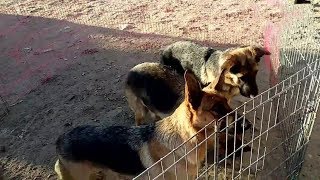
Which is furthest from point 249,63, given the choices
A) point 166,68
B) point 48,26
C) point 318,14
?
point 48,26

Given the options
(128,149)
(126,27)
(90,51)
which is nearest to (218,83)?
(128,149)

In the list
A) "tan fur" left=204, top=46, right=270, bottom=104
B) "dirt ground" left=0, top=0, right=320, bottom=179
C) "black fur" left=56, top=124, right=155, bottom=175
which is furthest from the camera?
"dirt ground" left=0, top=0, right=320, bottom=179

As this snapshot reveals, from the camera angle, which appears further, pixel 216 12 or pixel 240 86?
pixel 216 12

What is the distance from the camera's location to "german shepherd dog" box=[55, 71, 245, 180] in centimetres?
432

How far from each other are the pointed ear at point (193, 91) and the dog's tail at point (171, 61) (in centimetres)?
310

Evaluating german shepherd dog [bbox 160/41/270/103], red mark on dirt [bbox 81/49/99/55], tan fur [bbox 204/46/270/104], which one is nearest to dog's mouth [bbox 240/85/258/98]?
german shepherd dog [bbox 160/41/270/103]

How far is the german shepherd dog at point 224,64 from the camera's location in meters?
5.70

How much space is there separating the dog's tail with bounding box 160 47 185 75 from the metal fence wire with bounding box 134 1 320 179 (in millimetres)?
1341

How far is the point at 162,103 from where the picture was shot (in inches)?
240

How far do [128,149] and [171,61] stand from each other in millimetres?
2851

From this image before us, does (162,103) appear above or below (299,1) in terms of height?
below

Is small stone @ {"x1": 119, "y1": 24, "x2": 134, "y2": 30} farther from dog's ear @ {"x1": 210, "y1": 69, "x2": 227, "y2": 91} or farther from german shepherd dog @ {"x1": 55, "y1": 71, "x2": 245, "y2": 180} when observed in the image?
dog's ear @ {"x1": 210, "y1": 69, "x2": 227, "y2": 91}

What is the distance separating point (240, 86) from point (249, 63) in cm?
42

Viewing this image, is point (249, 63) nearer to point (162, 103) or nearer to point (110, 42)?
point (162, 103)
